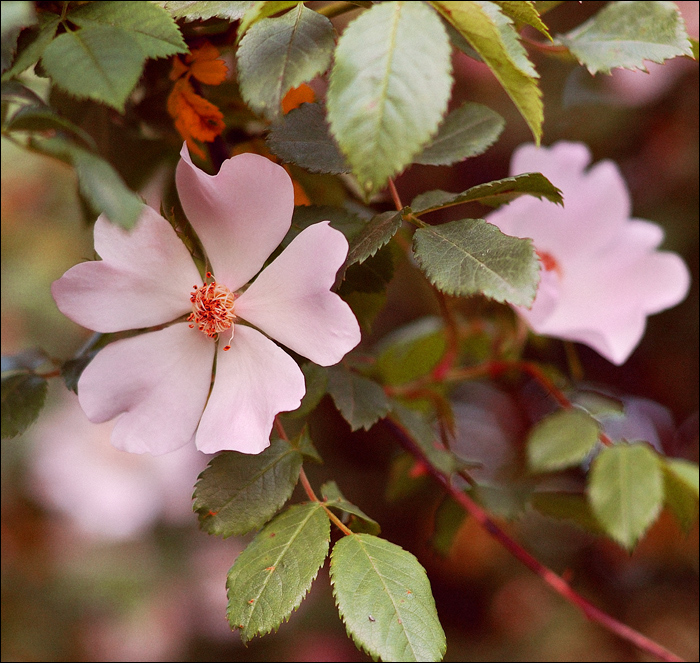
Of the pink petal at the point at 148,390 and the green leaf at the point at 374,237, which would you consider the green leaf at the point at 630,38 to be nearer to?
the green leaf at the point at 374,237

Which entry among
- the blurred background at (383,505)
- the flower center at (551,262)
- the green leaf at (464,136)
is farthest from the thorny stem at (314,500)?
the blurred background at (383,505)

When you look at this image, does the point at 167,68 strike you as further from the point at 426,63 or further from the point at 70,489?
the point at 70,489

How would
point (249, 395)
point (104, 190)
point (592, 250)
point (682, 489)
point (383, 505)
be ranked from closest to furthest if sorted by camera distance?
point (104, 190) < point (249, 395) < point (682, 489) < point (592, 250) < point (383, 505)

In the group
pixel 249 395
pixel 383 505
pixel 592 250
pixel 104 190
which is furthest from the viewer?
pixel 383 505

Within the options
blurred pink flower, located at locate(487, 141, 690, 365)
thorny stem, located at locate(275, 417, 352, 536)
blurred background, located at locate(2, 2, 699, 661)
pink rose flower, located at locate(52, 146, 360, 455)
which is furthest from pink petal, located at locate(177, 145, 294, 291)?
blurred background, located at locate(2, 2, 699, 661)

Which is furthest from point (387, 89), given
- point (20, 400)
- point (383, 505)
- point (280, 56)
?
point (383, 505)

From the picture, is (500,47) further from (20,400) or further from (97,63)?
(20,400)

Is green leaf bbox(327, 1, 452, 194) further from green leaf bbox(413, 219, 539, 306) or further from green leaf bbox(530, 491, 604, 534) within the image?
green leaf bbox(530, 491, 604, 534)
